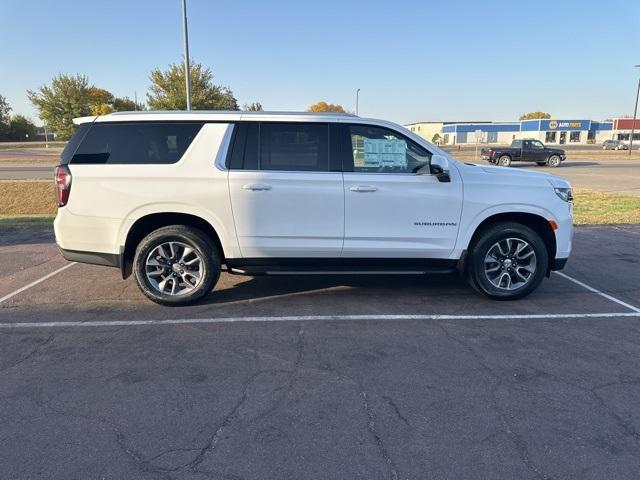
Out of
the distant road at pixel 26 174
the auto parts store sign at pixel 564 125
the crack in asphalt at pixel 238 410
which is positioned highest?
the auto parts store sign at pixel 564 125

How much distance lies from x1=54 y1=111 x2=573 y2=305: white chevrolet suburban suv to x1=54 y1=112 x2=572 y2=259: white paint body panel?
0.4 inches

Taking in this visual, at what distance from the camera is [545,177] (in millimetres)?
4977

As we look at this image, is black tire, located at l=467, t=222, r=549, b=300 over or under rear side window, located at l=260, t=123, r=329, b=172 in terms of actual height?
under

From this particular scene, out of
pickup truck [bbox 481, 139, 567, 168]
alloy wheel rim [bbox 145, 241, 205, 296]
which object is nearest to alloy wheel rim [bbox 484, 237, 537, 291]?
alloy wheel rim [bbox 145, 241, 205, 296]

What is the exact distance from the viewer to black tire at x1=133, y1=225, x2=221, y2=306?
4723mm

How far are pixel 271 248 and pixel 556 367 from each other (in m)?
2.83

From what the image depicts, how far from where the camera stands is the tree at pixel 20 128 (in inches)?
3184

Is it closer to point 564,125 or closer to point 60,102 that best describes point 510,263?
point 60,102

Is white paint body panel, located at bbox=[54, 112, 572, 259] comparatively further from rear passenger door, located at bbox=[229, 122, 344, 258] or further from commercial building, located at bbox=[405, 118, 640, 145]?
commercial building, located at bbox=[405, 118, 640, 145]

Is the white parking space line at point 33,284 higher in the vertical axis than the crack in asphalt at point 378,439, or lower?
higher

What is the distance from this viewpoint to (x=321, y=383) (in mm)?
3328

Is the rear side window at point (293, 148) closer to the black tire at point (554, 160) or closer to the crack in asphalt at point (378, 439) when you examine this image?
the crack in asphalt at point (378, 439)

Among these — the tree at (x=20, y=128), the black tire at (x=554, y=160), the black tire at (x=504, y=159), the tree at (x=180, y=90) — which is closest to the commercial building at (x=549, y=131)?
the black tire at (x=554, y=160)

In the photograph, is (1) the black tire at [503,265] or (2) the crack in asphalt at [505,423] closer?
(2) the crack in asphalt at [505,423]
